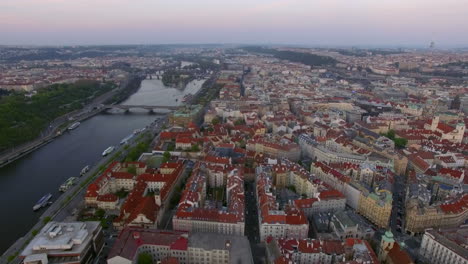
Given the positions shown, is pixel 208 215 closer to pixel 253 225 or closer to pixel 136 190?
pixel 253 225

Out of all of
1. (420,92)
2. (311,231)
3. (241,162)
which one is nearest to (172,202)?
(241,162)

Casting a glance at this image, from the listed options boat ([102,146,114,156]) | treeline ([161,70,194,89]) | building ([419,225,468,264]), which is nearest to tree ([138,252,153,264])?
building ([419,225,468,264])

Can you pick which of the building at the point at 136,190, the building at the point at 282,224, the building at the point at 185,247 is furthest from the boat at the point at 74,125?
the building at the point at 282,224

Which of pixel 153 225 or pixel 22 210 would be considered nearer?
pixel 153 225

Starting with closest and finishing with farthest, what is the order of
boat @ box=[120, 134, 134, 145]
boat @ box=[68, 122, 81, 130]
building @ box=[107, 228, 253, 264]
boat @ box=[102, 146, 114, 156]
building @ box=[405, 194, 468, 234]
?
1. building @ box=[107, 228, 253, 264]
2. building @ box=[405, 194, 468, 234]
3. boat @ box=[102, 146, 114, 156]
4. boat @ box=[120, 134, 134, 145]
5. boat @ box=[68, 122, 81, 130]

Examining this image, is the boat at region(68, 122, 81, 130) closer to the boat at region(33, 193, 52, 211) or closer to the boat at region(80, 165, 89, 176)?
the boat at region(80, 165, 89, 176)

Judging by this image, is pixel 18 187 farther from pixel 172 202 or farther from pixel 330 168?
pixel 330 168
